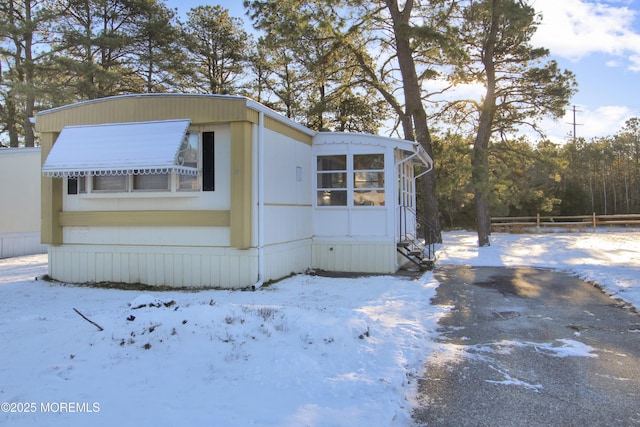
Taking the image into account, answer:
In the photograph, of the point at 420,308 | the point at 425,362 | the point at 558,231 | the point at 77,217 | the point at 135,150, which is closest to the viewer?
the point at 425,362

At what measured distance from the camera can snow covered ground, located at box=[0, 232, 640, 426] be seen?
279 cm

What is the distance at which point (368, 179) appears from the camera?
950cm

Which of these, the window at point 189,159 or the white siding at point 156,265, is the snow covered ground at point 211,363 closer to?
the white siding at point 156,265

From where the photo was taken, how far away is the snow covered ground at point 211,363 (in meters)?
2.79

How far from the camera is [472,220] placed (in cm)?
2945

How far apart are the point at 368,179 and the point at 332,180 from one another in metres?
0.80

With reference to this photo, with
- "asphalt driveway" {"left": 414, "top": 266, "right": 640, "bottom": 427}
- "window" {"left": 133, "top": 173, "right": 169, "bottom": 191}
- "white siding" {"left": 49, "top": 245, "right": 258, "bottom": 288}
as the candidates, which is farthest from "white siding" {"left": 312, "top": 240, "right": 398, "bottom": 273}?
"window" {"left": 133, "top": 173, "right": 169, "bottom": 191}

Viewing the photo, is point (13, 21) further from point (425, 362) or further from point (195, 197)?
point (425, 362)

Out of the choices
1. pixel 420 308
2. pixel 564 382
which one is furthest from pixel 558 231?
pixel 564 382

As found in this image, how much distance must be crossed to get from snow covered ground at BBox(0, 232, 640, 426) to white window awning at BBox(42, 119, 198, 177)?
6.95 ft

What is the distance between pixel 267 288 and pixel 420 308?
2.55 meters

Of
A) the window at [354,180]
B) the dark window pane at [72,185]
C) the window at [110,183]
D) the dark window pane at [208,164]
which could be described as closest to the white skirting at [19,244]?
the dark window pane at [72,185]

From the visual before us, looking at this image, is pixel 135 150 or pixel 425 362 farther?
pixel 135 150

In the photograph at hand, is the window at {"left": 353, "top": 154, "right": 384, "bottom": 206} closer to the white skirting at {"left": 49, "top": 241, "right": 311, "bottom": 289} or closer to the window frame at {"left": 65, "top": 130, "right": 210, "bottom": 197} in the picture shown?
the white skirting at {"left": 49, "top": 241, "right": 311, "bottom": 289}
